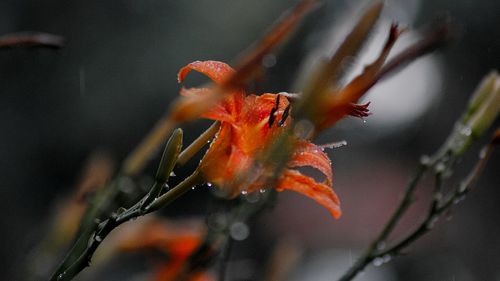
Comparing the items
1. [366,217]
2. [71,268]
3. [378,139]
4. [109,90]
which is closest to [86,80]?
[109,90]

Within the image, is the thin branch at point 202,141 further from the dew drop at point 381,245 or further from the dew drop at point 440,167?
the dew drop at point 440,167

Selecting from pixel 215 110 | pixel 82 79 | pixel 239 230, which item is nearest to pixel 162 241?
pixel 239 230

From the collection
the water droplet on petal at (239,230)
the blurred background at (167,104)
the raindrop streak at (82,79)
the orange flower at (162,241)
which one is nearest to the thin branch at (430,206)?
the water droplet on petal at (239,230)

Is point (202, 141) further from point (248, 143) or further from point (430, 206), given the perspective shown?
point (430, 206)

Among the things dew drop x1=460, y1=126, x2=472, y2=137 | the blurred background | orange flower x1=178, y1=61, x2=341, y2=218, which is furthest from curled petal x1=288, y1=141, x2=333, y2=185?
the blurred background

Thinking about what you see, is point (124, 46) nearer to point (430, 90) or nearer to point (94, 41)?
point (94, 41)

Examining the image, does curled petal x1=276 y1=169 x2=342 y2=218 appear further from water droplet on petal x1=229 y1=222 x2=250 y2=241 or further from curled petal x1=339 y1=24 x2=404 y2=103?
curled petal x1=339 y1=24 x2=404 y2=103
